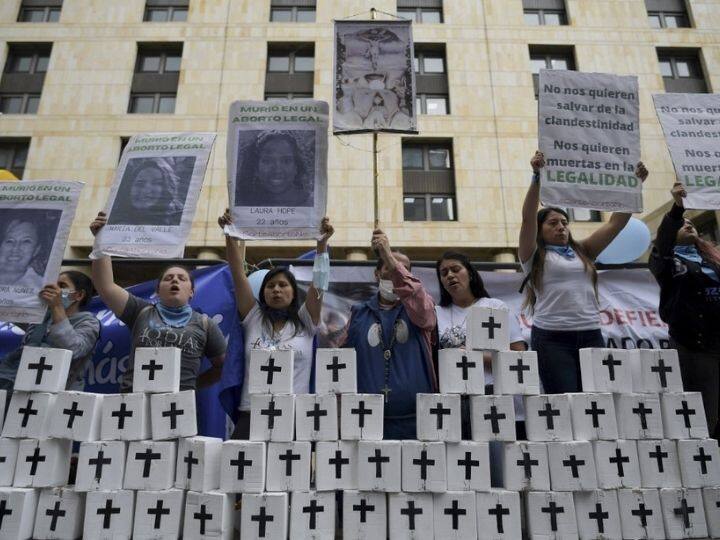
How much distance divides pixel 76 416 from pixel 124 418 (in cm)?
29

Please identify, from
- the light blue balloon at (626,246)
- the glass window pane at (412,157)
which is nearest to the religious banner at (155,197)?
the light blue balloon at (626,246)

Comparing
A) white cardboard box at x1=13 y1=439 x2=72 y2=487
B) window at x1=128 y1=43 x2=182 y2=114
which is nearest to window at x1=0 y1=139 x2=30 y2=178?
window at x1=128 y1=43 x2=182 y2=114

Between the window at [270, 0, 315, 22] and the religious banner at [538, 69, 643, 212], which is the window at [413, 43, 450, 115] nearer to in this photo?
the window at [270, 0, 315, 22]

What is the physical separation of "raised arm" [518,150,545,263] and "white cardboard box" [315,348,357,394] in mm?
1565

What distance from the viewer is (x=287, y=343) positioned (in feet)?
10.7

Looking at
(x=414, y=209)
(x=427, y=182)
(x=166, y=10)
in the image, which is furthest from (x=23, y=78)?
(x=427, y=182)

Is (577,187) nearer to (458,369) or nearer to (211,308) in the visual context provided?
(458,369)

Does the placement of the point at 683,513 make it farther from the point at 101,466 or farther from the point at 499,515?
the point at 101,466

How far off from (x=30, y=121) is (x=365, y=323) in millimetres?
19604

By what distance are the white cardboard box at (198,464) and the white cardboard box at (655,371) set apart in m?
2.49

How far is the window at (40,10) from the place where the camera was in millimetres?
19666

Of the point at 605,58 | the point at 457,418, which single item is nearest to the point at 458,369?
the point at 457,418

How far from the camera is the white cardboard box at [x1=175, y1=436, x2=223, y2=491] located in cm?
259

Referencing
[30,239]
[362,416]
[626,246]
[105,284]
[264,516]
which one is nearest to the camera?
[264,516]
